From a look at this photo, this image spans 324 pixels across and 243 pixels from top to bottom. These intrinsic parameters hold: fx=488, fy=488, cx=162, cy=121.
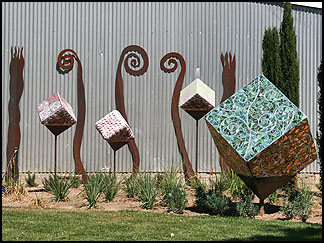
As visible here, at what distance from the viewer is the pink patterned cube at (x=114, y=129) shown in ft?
36.6

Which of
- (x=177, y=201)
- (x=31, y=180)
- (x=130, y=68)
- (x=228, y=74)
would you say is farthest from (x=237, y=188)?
(x=31, y=180)

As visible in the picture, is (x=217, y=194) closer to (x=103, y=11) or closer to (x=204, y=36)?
(x=204, y=36)

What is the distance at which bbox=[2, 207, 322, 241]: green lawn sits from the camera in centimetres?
689

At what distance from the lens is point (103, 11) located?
1373cm

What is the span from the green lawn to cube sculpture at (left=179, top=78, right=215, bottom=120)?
3669 millimetres

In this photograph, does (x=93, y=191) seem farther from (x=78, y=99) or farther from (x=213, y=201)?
(x=78, y=99)

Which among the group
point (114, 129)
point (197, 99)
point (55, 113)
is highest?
point (197, 99)

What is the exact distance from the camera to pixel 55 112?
11.5m

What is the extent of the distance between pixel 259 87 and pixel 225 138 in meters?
1.20

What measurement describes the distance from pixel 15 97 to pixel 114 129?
387cm

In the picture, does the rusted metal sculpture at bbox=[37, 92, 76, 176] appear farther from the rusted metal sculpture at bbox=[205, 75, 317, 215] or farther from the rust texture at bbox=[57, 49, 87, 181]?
the rusted metal sculpture at bbox=[205, 75, 317, 215]

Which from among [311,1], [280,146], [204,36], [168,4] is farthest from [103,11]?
[280,146]

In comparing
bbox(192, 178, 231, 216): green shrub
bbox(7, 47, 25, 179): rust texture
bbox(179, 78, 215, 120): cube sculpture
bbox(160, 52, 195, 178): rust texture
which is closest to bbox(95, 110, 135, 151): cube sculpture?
bbox(179, 78, 215, 120): cube sculpture

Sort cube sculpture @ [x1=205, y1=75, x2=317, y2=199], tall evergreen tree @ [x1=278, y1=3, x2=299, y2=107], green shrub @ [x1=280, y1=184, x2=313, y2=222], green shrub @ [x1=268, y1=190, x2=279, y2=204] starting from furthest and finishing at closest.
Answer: tall evergreen tree @ [x1=278, y1=3, x2=299, y2=107], green shrub @ [x1=268, y1=190, x2=279, y2=204], green shrub @ [x1=280, y1=184, x2=313, y2=222], cube sculpture @ [x1=205, y1=75, x2=317, y2=199]
